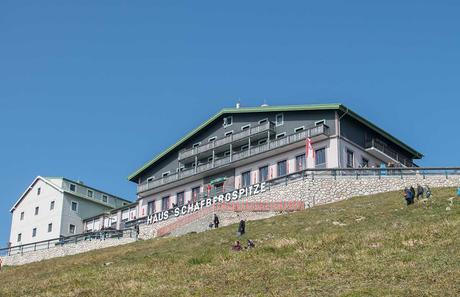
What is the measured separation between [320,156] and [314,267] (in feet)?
121

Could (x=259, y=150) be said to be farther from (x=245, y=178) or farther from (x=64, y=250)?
(x=64, y=250)

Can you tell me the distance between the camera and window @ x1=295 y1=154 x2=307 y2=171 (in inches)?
2448

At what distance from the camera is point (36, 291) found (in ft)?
92.7

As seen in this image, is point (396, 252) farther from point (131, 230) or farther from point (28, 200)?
point (28, 200)

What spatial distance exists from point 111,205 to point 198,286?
69959 millimetres

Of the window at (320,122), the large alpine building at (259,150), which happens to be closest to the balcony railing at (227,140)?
the large alpine building at (259,150)

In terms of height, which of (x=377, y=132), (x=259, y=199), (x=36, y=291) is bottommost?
(x=36, y=291)

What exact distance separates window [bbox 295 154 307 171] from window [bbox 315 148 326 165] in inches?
43.7

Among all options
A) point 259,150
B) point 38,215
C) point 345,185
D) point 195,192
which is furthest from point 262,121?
point 38,215

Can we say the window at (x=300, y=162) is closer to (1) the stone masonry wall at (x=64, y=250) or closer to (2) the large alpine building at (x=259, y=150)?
(2) the large alpine building at (x=259, y=150)

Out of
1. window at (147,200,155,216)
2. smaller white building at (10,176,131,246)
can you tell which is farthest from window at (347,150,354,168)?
smaller white building at (10,176,131,246)

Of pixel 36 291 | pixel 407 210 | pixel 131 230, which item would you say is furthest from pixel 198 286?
pixel 131 230

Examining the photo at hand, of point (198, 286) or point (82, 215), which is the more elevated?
point (82, 215)

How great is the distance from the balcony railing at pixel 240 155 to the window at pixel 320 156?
5.29 ft
